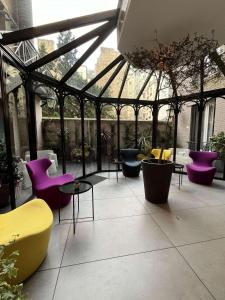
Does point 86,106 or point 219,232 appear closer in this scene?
point 219,232

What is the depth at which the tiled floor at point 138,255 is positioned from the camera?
67.5 inches

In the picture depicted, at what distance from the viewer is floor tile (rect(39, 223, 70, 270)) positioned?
6.75 feet

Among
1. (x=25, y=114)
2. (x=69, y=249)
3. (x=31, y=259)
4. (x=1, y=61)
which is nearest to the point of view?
(x=31, y=259)

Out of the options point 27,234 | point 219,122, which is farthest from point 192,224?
point 219,122

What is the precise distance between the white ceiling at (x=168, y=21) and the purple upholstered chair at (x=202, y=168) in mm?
2926

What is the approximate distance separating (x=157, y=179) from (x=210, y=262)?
1684 mm

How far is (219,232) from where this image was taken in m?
2.63

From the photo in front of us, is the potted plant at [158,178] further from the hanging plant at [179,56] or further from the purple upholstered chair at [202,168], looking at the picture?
the purple upholstered chair at [202,168]

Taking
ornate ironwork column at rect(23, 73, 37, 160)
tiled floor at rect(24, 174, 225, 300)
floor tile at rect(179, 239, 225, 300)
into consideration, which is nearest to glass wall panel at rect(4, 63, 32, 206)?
ornate ironwork column at rect(23, 73, 37, 160)

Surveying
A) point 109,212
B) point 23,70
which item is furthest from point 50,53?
point 109,212

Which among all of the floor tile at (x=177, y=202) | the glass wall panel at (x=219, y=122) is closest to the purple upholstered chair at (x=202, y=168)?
the floor tile at (x=177, y=202)

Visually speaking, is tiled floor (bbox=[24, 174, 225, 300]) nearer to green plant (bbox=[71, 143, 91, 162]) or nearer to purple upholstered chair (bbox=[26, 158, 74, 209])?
purple upholstered chair (bbox=[26, 158, 74, 209])

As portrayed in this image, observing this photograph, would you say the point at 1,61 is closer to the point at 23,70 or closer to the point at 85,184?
the point at 23,70

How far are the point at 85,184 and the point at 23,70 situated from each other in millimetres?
2404
